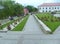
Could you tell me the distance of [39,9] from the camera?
132 m

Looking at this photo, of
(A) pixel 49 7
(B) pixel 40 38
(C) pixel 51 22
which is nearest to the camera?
(B) pixel 40 38

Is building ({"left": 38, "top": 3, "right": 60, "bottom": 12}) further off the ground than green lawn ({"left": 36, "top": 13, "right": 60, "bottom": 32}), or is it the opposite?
green lawn ({"left": 36, "top": 13, "right": 60, "bottom": 32})

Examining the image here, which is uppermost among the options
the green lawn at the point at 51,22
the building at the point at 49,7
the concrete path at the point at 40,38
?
the concrete path at the point at 40,38

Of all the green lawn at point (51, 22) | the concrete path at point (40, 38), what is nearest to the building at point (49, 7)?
the green lawn at point (51, 22)

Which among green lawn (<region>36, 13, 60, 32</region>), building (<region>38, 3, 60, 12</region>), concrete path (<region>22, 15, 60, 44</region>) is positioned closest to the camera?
concrete path (<region>22, 15, 60, 44</region>)

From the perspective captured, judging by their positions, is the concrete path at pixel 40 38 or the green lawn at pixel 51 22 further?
the green lawn at pixel 51 22

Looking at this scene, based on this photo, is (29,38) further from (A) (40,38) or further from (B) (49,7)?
(B) (49,7)

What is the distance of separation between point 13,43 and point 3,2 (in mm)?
37348

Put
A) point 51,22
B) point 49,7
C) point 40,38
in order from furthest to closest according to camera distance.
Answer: point 49,7
point 51,22
point 40,38

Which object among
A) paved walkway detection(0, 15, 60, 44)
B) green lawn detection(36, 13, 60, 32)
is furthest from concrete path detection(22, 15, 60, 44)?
green lawn detection(36, 13, 60, 32)

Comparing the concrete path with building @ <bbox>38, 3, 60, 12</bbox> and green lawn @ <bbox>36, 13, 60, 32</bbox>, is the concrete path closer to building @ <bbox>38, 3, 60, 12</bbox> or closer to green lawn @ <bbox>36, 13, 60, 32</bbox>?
green lawn @ <bbox>36, 13, 60, 32</bbox>

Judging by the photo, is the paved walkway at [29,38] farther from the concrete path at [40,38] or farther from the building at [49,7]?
the building at [49,7]

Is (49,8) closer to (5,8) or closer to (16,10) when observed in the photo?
(16,10)

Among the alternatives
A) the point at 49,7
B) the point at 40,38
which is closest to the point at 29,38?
the point at 40,38
